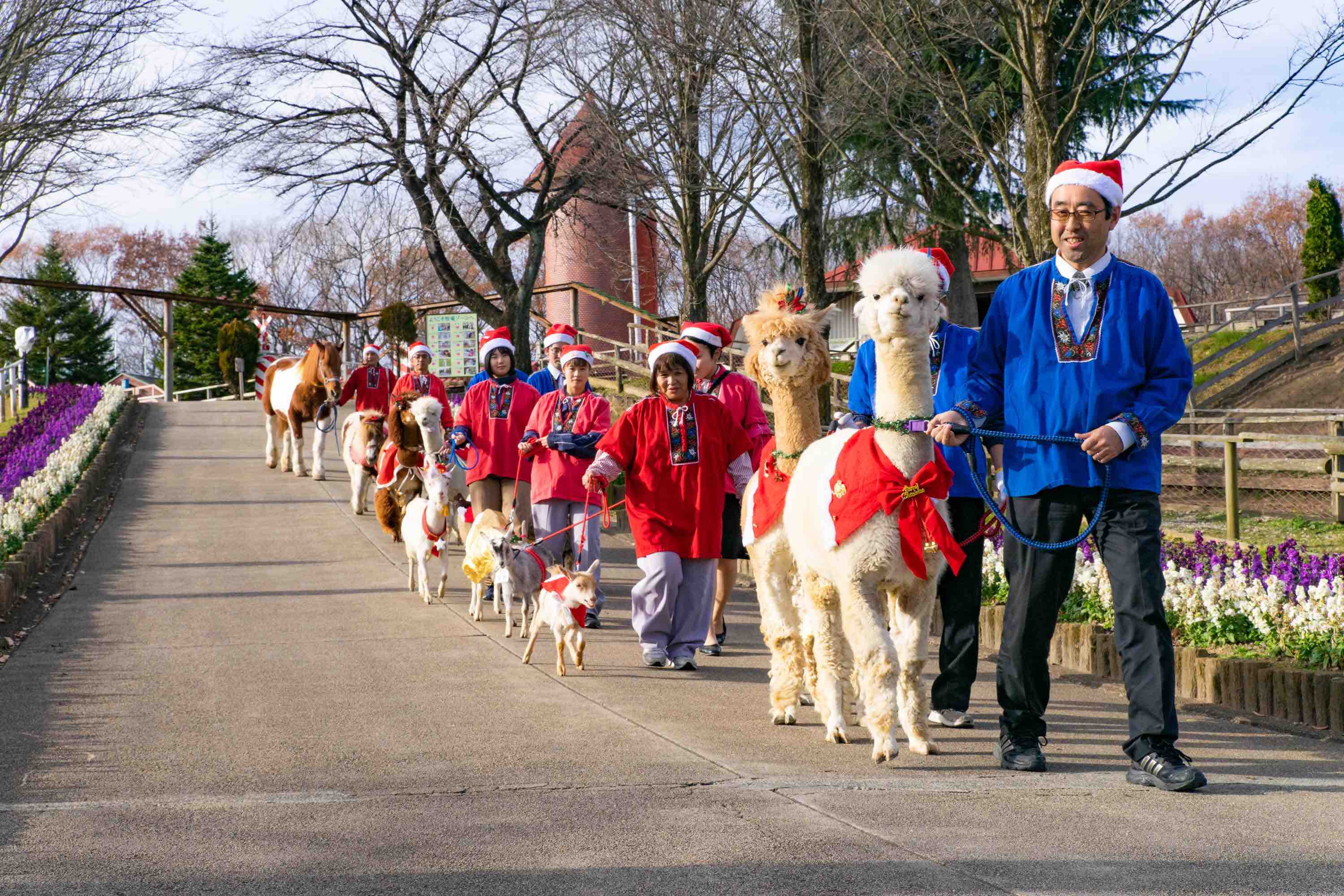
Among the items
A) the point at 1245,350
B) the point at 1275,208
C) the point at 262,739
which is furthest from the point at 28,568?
the point at 1275,208

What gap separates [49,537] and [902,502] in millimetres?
8861

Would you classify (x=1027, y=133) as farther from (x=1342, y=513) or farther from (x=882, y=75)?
(x=1342, y=513)

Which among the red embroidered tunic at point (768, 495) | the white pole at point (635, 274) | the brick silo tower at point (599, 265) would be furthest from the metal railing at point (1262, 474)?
the white pole at point (635, 274)

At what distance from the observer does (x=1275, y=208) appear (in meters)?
53.2

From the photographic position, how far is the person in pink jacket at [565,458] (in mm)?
9031

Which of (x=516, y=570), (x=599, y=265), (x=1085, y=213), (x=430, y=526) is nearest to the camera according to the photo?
(x=1085, y=213)

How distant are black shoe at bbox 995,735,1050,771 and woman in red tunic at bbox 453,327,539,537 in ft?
16.9

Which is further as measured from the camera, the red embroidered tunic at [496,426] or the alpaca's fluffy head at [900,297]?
the red embroidered tunic at [496,426]

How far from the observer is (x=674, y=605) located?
7.58 meters

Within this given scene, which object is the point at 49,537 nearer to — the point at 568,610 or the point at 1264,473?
the point at 568,610

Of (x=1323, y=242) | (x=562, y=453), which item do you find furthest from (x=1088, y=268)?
(x=1323, y=242)

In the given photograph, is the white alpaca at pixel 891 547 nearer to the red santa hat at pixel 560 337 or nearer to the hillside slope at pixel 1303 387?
the red santa hat at pixel 560 337

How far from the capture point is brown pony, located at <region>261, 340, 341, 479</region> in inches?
648

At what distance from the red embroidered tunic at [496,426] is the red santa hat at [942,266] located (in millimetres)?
4241
